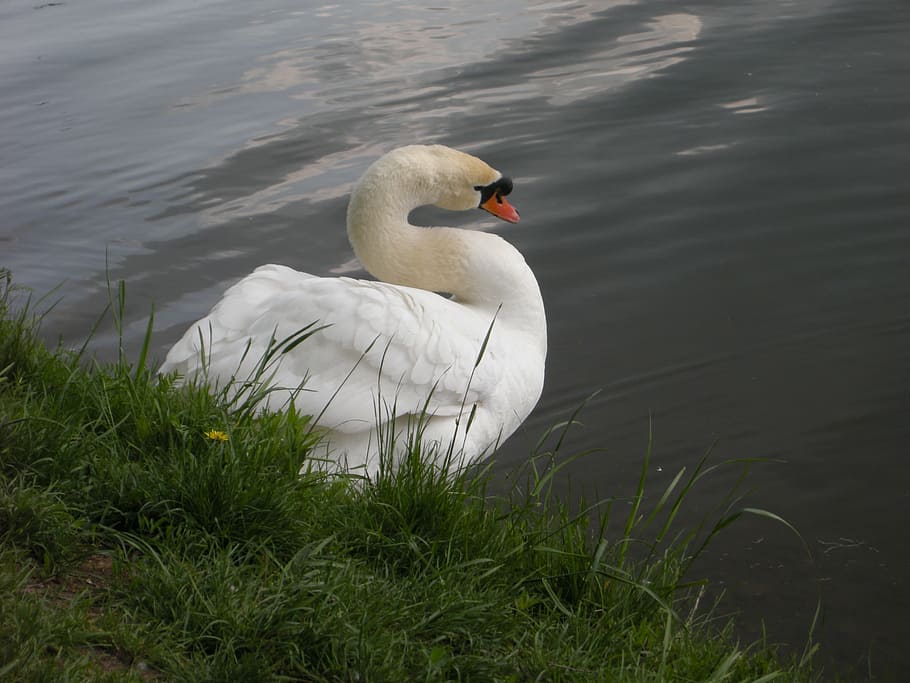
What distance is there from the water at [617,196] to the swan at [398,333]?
714mm

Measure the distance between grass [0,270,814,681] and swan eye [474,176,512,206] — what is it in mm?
2171

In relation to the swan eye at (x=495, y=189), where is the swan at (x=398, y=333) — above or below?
below

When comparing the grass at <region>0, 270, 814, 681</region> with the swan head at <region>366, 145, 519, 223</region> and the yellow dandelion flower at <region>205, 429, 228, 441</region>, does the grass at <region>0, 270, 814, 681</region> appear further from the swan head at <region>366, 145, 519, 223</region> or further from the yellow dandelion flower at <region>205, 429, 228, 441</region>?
the swan head at <region>366, 145, 519, 223</region>

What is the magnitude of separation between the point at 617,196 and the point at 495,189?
10.3 ft

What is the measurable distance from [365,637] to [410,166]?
2.86m

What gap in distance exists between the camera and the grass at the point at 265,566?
7.60 feet

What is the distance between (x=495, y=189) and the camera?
17.0ft

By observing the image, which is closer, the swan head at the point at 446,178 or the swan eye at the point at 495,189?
the swan head at the point at 446,178

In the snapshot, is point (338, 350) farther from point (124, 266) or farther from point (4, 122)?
point (4, 122)

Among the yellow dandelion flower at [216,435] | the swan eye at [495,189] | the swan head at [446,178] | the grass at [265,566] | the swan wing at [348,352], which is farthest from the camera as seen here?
the swan eye at [495,189]

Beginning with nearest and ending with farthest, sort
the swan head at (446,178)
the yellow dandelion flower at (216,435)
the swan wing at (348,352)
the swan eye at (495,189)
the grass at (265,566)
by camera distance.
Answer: the grass at (265,566) → the yellow dandelion flower at (216,435) → the swan wing at (348,352) → the swan head at (446,178) → the swan eye at (495,189)

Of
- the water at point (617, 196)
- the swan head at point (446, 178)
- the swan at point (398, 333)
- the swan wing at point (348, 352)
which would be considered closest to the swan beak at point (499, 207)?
the swan head at point (446, 178)

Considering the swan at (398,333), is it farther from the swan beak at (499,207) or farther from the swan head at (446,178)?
the swan beak at (499,207)

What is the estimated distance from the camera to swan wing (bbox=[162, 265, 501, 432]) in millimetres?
3879
